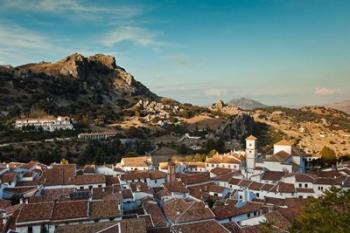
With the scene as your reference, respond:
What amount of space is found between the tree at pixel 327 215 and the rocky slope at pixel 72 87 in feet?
346

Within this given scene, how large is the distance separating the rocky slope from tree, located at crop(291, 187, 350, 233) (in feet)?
346

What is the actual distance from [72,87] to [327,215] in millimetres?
138276

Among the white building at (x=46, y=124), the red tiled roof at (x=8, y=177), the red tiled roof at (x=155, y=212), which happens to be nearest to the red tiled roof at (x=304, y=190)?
the red tiled roof at (x=155, y=212)

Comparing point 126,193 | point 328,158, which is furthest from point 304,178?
point 328,158

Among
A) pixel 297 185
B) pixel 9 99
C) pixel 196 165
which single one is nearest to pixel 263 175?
pixel 297 185

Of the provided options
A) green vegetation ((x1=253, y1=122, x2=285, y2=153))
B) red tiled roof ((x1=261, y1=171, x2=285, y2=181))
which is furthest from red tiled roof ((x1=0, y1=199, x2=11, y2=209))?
green vegetation ((x1=253, y1=122, x2=285, y2=153))

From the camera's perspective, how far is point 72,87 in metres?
147

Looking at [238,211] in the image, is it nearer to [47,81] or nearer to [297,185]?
[297,185]

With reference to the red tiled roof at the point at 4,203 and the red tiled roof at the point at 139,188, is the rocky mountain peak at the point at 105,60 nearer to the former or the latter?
the red tiled roof at the point at 139,188

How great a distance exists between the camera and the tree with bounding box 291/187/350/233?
17000 mm

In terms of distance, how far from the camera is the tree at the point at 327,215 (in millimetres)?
17000

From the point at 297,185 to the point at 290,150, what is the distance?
15.1 m

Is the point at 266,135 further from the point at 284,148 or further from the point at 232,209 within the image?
the point at 232,209

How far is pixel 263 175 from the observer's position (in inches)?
→ 2060
